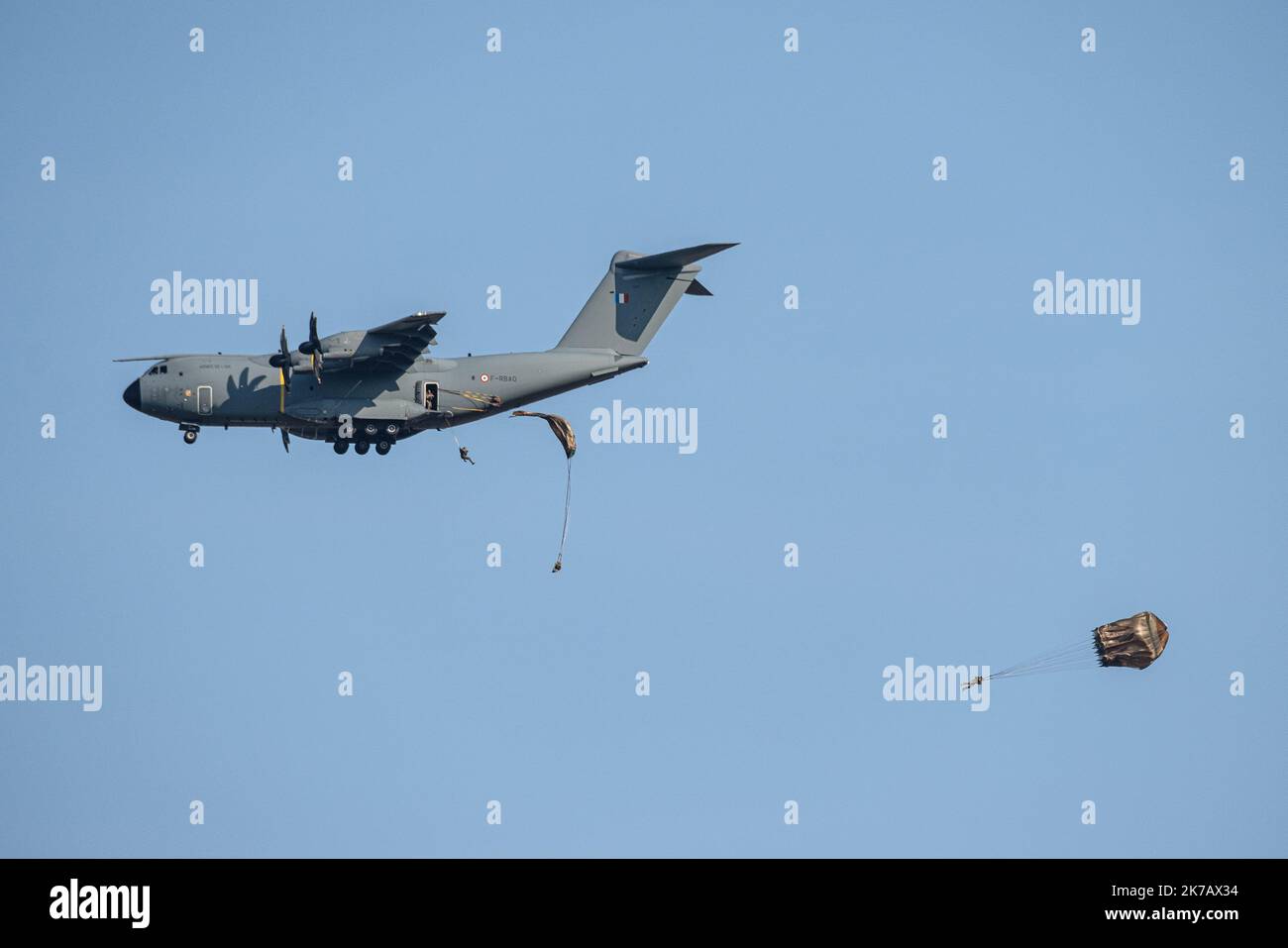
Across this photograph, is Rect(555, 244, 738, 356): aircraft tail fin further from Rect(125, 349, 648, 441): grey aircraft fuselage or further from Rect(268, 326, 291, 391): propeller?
Rect(268, 326, 291, 391): propeller

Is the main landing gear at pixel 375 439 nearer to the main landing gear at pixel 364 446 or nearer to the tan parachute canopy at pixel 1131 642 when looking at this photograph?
the main landing gear at pixel 364 446

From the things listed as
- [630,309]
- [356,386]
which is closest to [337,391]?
[356,386]

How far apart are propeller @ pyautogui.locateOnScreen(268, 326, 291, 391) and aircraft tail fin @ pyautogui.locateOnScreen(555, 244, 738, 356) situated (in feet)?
22.8

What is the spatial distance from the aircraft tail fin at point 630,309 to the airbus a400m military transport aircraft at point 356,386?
4.52 ft

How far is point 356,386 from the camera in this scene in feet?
178

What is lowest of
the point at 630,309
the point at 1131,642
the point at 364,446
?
the point at 1131,642

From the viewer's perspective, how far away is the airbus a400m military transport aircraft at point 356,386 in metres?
53.8

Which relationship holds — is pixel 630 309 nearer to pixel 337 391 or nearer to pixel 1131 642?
pixel 337 391

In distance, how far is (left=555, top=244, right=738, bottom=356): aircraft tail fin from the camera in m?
56.6

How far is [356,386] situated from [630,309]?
726cm
